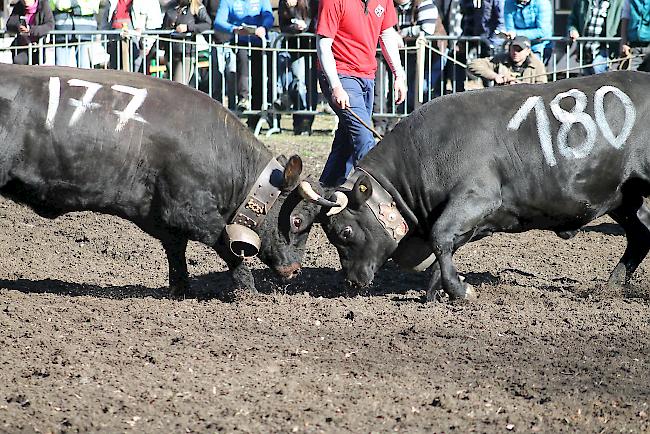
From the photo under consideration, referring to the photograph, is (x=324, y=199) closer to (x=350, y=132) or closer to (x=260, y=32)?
(x=350, y=132)

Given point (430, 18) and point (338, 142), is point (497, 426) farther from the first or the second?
point (430, 18)

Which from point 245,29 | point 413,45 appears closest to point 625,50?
point 413,45

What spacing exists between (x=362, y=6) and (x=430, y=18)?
5216 mm

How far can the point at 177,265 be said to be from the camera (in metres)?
7.87

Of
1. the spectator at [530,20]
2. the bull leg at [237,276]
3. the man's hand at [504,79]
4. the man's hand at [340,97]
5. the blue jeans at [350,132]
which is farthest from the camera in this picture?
the spectator at [530,20]

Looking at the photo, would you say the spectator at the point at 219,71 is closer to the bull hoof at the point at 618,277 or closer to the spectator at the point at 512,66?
the spectator at the point at 512,66

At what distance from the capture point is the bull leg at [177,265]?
306 inches

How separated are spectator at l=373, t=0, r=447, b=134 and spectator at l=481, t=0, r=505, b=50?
600 millimetres

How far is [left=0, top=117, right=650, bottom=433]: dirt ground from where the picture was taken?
17.3 ft

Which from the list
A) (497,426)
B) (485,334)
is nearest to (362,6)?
(485,334)

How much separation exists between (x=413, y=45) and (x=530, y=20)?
1.53 metres

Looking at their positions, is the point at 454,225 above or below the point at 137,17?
below

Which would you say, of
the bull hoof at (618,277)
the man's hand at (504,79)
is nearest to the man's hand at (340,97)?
the bull hoof at (618,277)

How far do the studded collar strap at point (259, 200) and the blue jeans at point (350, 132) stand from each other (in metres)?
1.38
